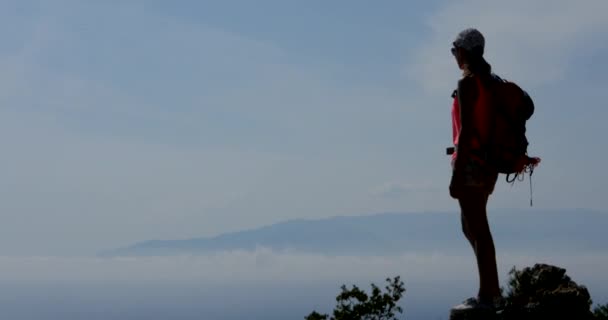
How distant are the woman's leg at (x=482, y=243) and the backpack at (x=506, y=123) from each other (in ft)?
1.40

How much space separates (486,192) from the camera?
12938 millimetres

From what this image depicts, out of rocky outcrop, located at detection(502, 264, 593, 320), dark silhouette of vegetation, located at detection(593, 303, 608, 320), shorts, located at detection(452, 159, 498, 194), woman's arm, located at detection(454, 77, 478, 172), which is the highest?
woman's arm, located at detection(454, 77, 478, 172)

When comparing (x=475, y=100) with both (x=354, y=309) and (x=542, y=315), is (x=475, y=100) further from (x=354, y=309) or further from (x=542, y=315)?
(x=354, y=309)

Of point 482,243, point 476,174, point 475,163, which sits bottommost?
point 482,243

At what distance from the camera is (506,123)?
41.8 feet

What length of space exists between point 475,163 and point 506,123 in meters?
0.54

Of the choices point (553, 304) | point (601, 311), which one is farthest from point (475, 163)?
point (601, 311)

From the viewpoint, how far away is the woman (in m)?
12.7

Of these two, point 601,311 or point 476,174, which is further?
point 601,311

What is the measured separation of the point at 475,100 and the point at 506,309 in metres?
2.26

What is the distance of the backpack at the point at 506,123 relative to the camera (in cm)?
1273

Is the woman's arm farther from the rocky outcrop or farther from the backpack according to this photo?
the rocky outcrop

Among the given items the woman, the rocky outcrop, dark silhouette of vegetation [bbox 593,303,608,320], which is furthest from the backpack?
dark silhouette of vegetation [bbox 593,303,608,320]

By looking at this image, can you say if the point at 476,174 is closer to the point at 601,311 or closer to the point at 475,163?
the point at 475,163
